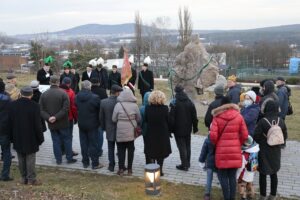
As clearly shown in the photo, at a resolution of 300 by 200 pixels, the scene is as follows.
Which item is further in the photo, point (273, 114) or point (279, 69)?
point (279, 69)

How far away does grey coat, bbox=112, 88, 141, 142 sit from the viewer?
7.46 m

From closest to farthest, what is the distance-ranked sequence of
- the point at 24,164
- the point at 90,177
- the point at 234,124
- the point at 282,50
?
the point at 234,124
the point at 24,164
the point at 90,177
the point at 282,50

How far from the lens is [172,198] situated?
259 inches

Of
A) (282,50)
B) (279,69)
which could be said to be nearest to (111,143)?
(279,69)

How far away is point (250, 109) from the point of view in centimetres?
721

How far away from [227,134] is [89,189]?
8.45 ft

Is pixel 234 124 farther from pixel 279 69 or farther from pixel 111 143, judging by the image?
pixel 279 69

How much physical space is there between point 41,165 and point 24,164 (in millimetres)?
1353

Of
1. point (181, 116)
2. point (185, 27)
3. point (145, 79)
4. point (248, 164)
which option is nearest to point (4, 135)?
point (181, 116)

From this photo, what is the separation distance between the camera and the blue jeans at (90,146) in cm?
814

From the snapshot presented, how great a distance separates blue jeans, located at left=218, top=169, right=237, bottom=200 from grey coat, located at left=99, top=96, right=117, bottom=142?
2476 mm

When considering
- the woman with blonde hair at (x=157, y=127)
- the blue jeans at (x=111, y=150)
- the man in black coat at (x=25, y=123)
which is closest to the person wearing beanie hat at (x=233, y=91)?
the woman with blonde hair at (x=157, y=127)

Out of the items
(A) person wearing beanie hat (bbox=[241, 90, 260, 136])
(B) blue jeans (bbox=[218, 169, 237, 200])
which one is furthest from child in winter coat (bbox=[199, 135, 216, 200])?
(A) person wearing beanie hat (bbox=[241, 90, 260, 136])

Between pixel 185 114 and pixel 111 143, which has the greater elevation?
pixel 185 114
